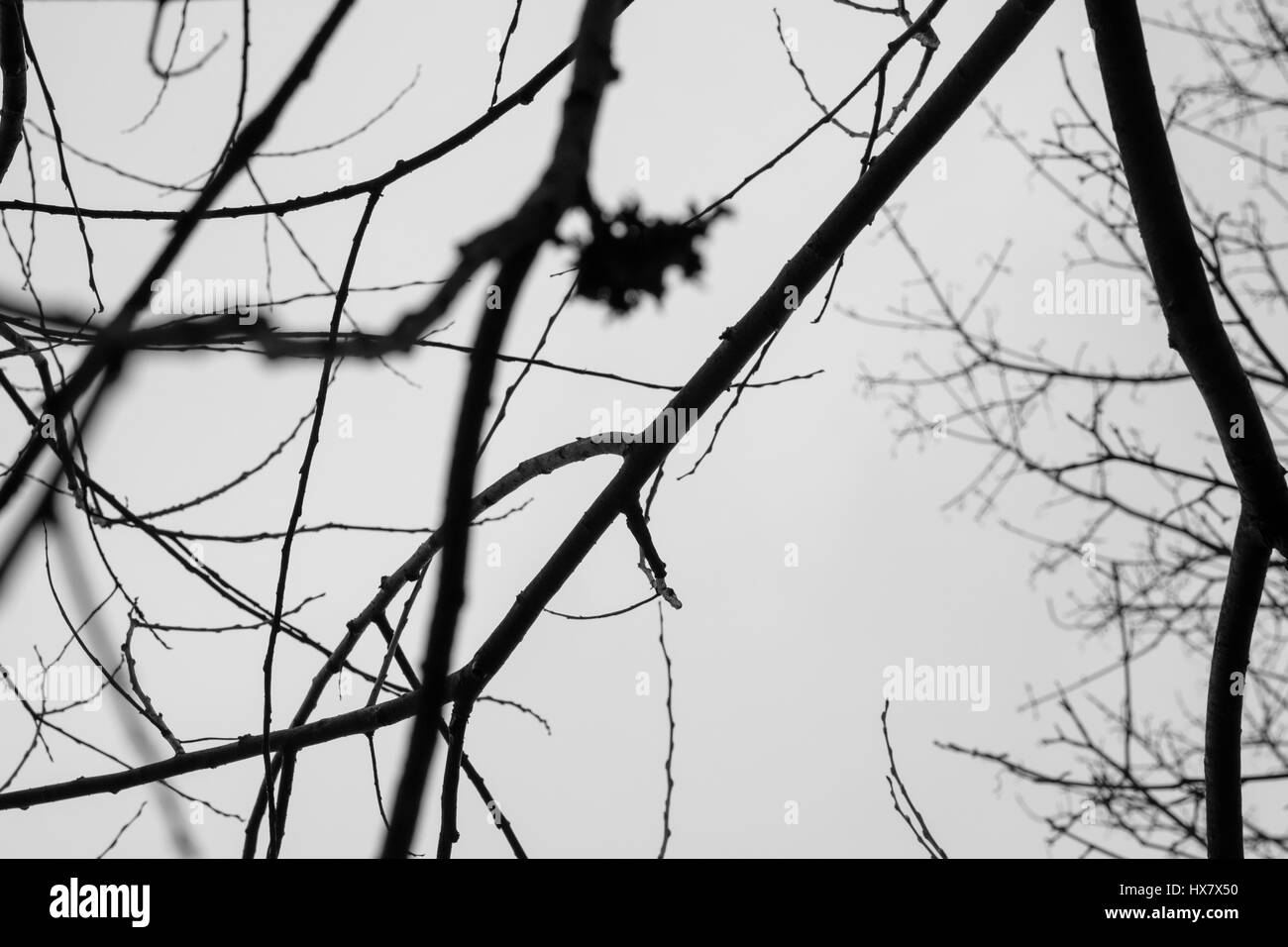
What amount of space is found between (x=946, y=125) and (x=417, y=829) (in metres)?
1.72

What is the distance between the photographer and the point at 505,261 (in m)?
0.51

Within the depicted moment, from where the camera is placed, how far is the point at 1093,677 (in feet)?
13.4

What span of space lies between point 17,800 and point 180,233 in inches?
70.9

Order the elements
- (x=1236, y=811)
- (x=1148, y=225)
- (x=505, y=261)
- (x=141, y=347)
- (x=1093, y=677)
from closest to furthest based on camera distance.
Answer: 1. (x=505, y=261)
2. (x=141, y=347)
3. (x=1148, y=225)
4. (x=1236, y=811)
5. (x=1093, y=677)

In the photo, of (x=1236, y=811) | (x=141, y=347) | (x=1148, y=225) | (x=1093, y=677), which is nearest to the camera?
(x=141, y=347)

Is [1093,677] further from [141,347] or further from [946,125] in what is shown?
[141,347]
